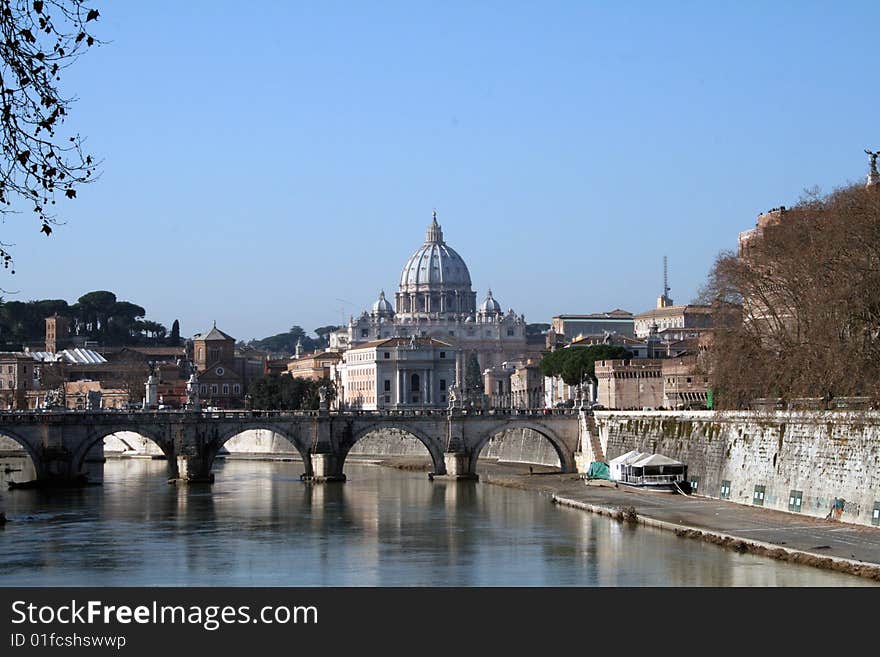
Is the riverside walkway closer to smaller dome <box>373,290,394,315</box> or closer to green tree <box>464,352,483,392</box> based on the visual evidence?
green tree <box>464,352,483,392</box>

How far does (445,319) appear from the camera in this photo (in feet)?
618

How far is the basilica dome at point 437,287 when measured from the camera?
195 m

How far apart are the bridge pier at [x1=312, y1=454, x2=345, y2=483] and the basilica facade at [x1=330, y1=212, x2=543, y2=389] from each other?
97.7 metres

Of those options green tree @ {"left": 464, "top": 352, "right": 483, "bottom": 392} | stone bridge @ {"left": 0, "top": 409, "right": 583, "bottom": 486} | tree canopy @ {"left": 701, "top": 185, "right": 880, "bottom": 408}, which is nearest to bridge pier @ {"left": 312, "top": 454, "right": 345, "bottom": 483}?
stone bridge @ {"left": 0, "top": 409, "right": 583, "bottom": 486}

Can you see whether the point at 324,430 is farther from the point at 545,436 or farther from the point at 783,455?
the point at 783,455

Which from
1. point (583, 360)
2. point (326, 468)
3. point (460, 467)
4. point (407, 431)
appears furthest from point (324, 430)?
point (583, 360)

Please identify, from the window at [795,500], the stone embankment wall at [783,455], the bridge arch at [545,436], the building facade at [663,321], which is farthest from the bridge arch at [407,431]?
the building facade at [663,321]

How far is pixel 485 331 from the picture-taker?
18338cm

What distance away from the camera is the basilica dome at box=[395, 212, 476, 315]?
640 ft

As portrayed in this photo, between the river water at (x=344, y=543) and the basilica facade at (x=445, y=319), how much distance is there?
107665mm

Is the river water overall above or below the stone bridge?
below

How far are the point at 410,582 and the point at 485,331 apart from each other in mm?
147158
